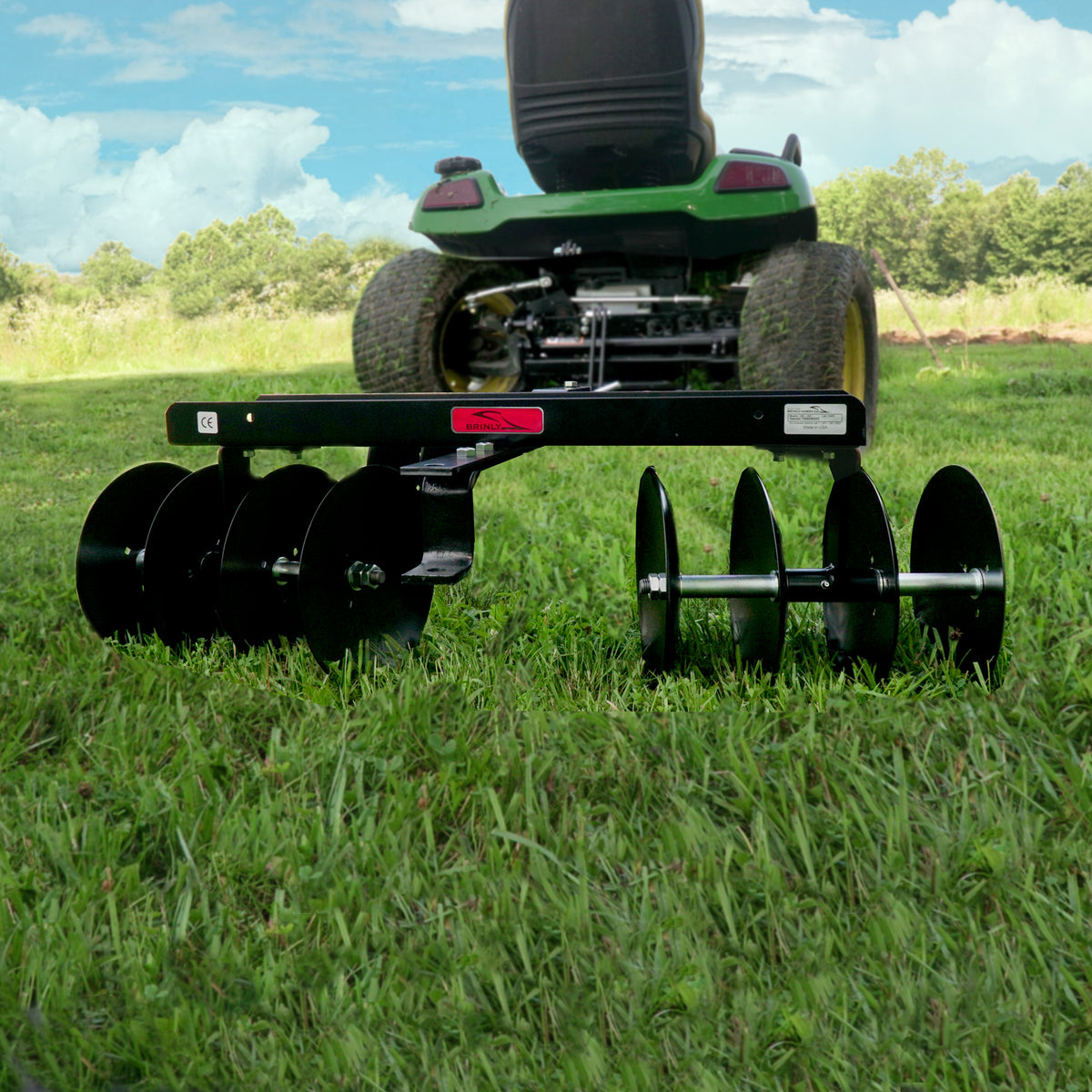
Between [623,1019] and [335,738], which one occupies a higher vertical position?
[335,738]

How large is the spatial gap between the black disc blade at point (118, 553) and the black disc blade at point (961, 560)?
6.02ft

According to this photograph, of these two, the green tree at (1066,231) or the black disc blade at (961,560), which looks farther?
the green tree at (1066,231)

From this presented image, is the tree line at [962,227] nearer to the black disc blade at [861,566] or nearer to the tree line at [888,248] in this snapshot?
the tree line at [888,248]

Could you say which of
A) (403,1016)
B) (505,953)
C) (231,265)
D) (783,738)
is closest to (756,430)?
(783,738)

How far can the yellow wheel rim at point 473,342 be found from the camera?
5.79 metres

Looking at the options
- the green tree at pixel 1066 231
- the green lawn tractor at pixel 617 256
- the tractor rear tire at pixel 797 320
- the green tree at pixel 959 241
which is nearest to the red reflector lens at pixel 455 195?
the green lawn tractor at pixel 617 256

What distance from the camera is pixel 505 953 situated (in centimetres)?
147

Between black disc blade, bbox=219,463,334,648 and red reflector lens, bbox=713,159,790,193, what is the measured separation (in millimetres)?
3085

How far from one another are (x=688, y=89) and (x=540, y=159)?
828 millimetres

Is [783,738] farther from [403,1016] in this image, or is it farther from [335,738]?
[403,1016]

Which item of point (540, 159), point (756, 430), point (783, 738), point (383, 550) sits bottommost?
point (783, 738)

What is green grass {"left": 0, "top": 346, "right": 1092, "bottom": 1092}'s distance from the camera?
4.32 ft

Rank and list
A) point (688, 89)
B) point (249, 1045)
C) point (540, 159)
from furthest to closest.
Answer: point (540, 159), point (688, 89), point (249, 1045)

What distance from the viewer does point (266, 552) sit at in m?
2.57
